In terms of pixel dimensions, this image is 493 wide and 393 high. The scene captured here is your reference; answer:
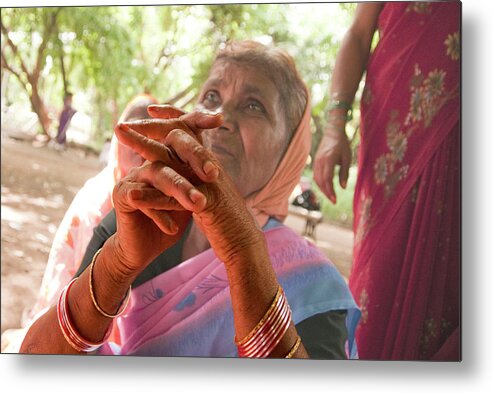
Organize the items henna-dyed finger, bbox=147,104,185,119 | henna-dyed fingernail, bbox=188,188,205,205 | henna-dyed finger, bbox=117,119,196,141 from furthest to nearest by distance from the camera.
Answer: henna-dyed finger, bbox=147,104,185,119 → henna-dyed finger, bbox=117,119,196,141 → henna-dyed fingernail, bbox=188,188,205,205

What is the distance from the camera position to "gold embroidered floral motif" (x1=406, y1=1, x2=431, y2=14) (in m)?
1.64

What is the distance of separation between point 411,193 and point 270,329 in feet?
1.82

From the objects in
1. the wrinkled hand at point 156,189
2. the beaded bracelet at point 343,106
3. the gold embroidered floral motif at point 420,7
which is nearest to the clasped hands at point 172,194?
A: the wrinkled hand at point 156,189

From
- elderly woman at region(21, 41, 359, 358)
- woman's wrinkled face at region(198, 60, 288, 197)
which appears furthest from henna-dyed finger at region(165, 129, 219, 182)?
woman's wrinkled face at region(198, 60, 288, 197)

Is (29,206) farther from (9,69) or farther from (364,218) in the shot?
(364,218)

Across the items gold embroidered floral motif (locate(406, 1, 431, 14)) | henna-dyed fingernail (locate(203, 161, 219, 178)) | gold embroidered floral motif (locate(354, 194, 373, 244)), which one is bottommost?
gold embroidered floral motif (locate(354, 194, 373, 244))

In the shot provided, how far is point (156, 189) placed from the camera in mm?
1228

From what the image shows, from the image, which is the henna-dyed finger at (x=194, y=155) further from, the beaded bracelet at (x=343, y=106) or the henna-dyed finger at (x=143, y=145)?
the beaded bracelet at (x=343, y=106)

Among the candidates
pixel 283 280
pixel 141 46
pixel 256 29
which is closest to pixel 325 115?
pixel 256 29

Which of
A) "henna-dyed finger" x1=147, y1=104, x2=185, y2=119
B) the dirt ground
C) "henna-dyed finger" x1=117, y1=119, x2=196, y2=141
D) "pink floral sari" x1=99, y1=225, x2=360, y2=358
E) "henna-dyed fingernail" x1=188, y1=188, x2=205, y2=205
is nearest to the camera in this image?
"henna-dyed fingernail" x1=188, y1=188, x2=205, y2=205

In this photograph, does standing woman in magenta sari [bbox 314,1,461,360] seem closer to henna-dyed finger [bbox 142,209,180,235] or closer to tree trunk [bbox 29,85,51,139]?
henna-dyed finger [bbox 142,209,180,235]

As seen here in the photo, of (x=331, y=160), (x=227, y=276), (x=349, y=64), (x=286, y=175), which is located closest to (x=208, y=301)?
(x=227, y=276)

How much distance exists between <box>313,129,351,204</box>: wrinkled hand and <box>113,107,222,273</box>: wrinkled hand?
0.45m

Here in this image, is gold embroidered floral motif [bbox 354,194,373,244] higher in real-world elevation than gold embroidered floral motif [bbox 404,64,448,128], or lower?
lower
